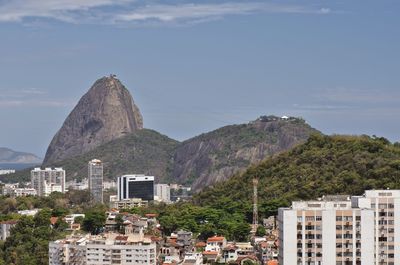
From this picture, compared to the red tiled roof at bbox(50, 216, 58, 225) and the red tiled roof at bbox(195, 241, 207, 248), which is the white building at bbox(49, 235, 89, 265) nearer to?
the red tiled roof at bbox(195, 241, 207, 248)

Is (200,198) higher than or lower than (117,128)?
lower

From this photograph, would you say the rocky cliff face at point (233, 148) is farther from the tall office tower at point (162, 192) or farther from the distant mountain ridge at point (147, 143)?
the tall office tower at point (162, 192)

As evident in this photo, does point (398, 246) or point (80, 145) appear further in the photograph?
point (80, 145)

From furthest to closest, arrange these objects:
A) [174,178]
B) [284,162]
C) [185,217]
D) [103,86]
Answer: [103,86]
[174,178]
[284,162]
[185,217]

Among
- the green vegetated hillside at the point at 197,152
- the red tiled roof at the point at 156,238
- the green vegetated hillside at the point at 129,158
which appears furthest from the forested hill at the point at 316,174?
the green vegetated hillside at the point at 129,158

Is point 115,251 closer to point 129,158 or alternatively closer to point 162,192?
point 162,192

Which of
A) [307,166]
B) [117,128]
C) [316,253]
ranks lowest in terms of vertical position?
[316,253]

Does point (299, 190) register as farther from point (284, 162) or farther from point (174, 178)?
point (174, 178)

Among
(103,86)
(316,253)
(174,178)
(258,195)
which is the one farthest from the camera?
(103,86)

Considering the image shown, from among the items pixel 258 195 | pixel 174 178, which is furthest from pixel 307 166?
pixel 174 178
